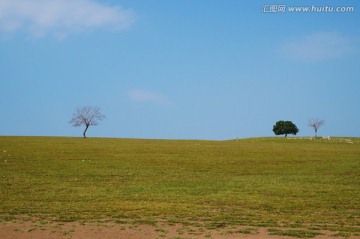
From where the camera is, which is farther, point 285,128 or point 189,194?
point 285,128

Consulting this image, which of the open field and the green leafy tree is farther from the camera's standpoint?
the green leafy tree

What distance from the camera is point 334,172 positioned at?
132 feet

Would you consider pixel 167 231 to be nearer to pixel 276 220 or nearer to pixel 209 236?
→ pixel 209 236

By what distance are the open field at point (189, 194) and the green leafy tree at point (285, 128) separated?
129532mm

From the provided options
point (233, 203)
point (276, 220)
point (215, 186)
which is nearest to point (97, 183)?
point (215, 186)

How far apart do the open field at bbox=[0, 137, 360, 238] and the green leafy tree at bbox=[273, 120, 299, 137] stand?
130 m

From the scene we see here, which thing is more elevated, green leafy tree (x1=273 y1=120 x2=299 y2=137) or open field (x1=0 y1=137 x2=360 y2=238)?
green leafy tree (x1=273 y1=120 x2=299 y2=137)

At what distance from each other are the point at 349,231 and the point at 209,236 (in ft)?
18.7

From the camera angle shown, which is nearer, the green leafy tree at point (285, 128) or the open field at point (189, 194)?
the open field at point (189, 194)

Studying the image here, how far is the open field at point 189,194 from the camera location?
18188 millimetres

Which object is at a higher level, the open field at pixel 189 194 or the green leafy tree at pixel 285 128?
the green leafy tree at pixel 285 128

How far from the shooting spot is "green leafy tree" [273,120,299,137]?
17638cm

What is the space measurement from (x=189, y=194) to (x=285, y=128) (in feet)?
509

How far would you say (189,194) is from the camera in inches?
1093
